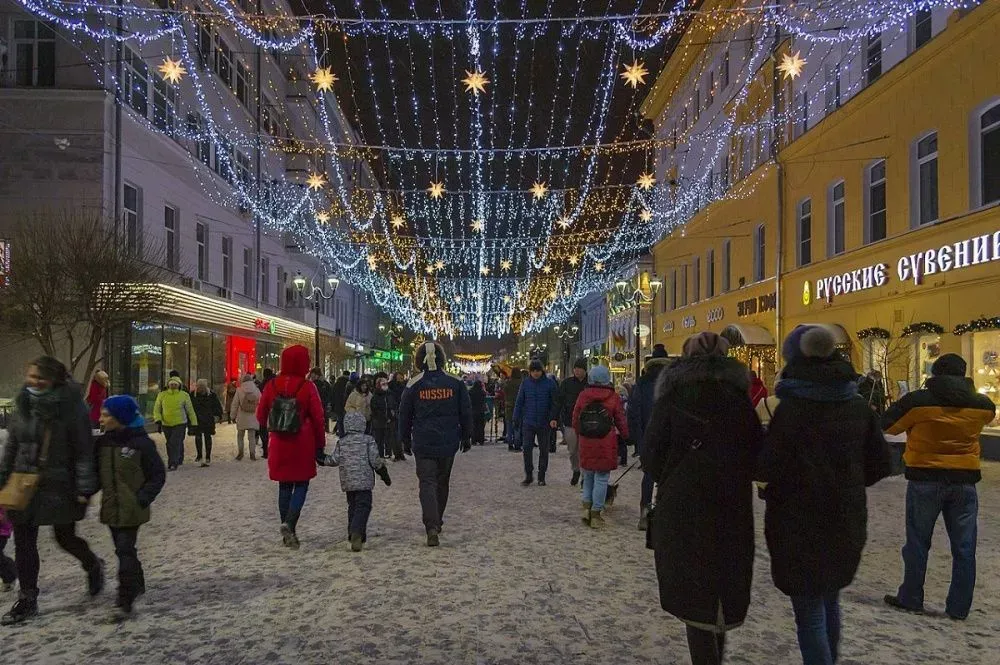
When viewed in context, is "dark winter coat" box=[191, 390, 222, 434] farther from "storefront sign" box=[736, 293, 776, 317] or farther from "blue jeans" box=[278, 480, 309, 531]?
"storefront sign" box=[736, 293, 776, 317]

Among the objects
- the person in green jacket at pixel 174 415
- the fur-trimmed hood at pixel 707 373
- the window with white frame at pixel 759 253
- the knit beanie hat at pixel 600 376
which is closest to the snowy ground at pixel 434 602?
the knit beanie hat at pixel 600 376

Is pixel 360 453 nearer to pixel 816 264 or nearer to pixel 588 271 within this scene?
pixel 816 264

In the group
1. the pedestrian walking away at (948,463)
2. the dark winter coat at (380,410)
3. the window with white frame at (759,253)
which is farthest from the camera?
the window with white frame at (759,253)

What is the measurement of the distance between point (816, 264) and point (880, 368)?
5.02 metres

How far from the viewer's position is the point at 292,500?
24.7ft

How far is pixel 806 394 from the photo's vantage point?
3.56 metres

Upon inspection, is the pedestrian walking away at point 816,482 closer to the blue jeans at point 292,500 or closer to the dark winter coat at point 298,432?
the dark winter coat at point 298,432

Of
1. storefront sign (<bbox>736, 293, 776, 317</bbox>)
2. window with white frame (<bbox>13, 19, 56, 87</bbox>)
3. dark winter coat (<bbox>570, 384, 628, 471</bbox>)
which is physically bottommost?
dark winter coat (<bbox>570, 384, 628, 471</bbox>)

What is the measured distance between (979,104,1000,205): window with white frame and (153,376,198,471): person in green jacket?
14621mm

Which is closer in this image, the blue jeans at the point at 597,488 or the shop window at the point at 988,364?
the blue jeans at the point at 597,488

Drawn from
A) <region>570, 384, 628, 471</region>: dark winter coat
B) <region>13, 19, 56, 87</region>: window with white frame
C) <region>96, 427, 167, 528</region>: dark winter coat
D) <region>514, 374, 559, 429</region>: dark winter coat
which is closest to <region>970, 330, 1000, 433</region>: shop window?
<region>514, 374, 559, 429</region>: dark winter coat

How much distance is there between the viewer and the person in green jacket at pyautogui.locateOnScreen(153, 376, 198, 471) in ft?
45.5

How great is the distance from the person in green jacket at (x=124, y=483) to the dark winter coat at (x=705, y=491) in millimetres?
3476

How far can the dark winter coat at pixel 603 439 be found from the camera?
8609 millimetres
